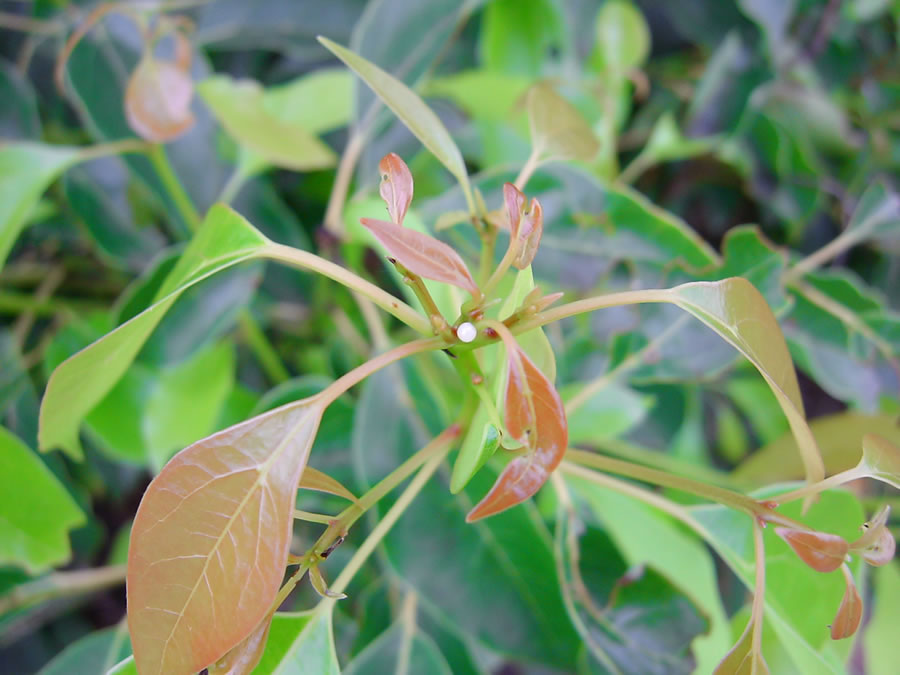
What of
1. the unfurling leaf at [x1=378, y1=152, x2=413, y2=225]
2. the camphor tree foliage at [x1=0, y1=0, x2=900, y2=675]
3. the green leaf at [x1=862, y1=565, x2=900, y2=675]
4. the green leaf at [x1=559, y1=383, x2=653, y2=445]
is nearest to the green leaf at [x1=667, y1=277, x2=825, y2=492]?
the camphor tree foliage at [x1=0, y1=0, x2=900, y2=675]

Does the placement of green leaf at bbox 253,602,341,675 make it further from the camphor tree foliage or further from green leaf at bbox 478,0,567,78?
green leaf at bbox 478,0,567,78

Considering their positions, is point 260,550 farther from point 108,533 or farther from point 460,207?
point 108,533

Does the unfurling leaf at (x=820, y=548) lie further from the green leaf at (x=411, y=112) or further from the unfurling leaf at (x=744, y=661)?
the green leaf at (x=411, y=112)

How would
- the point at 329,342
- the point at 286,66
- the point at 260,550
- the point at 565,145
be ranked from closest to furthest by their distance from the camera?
1. the point at 260,550
2. the point at 565,145
3. the point at 329,342
4. the point at 286,66

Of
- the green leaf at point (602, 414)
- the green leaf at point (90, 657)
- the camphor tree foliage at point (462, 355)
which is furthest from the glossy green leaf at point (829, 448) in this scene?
the green leaf at point (90, 657)

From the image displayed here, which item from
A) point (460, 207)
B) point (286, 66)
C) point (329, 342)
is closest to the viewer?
point (460, 207)

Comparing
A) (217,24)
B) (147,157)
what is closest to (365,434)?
(147,157)
